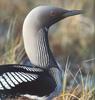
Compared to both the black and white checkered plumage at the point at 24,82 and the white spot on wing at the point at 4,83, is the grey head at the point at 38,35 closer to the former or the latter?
the black and white checkered plumage at the point at 24,82

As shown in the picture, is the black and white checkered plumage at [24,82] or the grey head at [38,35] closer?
the black and white checkered plumage at [24,82]

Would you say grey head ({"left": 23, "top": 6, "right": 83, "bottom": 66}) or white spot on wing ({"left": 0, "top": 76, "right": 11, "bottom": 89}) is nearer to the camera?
white spot on wing ({"left": 0, "top": 76, "right": 11, "bottom": 89})

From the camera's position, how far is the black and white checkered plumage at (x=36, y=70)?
467 cm

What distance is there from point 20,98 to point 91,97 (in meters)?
1.02

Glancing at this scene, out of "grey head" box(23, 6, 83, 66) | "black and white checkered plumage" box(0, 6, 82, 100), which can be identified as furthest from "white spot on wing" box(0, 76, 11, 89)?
"grey head" box(23, 6, 83, 66)

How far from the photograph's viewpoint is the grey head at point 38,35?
17.0ft

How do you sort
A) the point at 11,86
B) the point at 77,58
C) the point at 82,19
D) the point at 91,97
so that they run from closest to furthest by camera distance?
the point at 11,86 < the point at 91,97 < the point at 77,58 < the point at 82,19

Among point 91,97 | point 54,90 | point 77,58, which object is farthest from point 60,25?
point 54,90

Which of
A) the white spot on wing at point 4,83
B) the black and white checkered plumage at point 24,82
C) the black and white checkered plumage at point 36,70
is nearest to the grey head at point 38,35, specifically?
the black and white checkered plumage at point 36,70

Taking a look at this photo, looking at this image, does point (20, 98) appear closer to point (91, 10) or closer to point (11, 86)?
point (11, 86)

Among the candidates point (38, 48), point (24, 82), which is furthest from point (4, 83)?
point (38, 48)

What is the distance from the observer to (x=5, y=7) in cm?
1120

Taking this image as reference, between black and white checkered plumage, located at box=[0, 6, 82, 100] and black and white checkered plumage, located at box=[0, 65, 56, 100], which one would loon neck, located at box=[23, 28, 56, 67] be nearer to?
black and white checkered plumage, located at box=[0, 6, 82, 100]

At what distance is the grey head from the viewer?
17.0 ft
